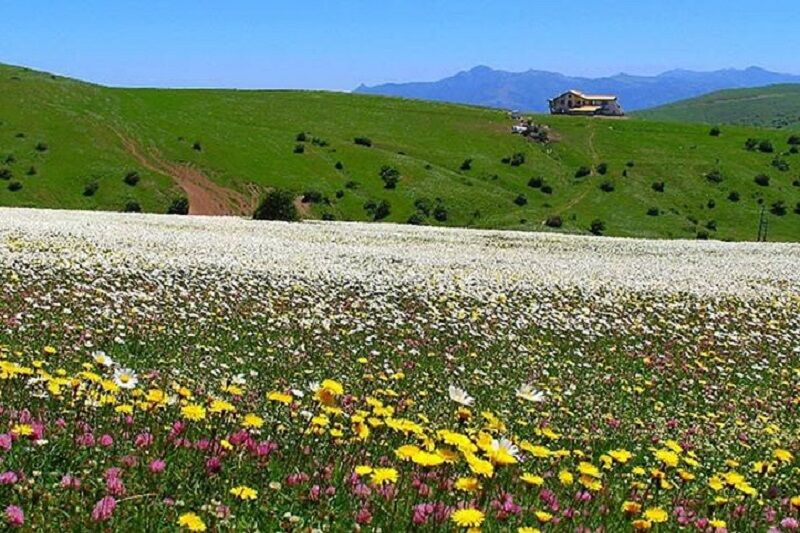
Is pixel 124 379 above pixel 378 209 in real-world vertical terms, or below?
above

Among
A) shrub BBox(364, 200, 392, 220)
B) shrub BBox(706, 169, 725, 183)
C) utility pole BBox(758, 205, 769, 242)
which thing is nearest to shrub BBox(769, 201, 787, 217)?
utility pole BBox(758, 205, 769, 242)

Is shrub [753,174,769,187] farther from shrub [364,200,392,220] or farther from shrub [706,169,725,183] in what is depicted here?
shrub [364,200,392,220]

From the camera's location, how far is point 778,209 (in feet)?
418

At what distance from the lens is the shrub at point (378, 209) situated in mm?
107506

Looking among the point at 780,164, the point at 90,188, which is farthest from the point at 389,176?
the point at 780,164

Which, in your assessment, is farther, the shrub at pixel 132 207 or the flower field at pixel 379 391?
the shrub at pixel 132 207

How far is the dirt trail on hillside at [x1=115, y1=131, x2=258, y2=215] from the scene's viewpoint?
104 metres

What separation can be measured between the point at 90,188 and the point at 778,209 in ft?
314

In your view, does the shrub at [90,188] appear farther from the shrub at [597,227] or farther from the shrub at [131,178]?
the shrub at [597,227]

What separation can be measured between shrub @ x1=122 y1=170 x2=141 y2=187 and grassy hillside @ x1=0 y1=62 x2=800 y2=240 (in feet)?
3.41

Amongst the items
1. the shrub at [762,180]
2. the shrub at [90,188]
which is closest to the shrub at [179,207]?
the shrub at [90,188]

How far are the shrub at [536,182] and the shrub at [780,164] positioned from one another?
4722 centimetres

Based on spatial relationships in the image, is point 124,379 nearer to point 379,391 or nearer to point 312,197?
point 379,391

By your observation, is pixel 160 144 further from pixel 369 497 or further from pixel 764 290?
pixel 369 497
